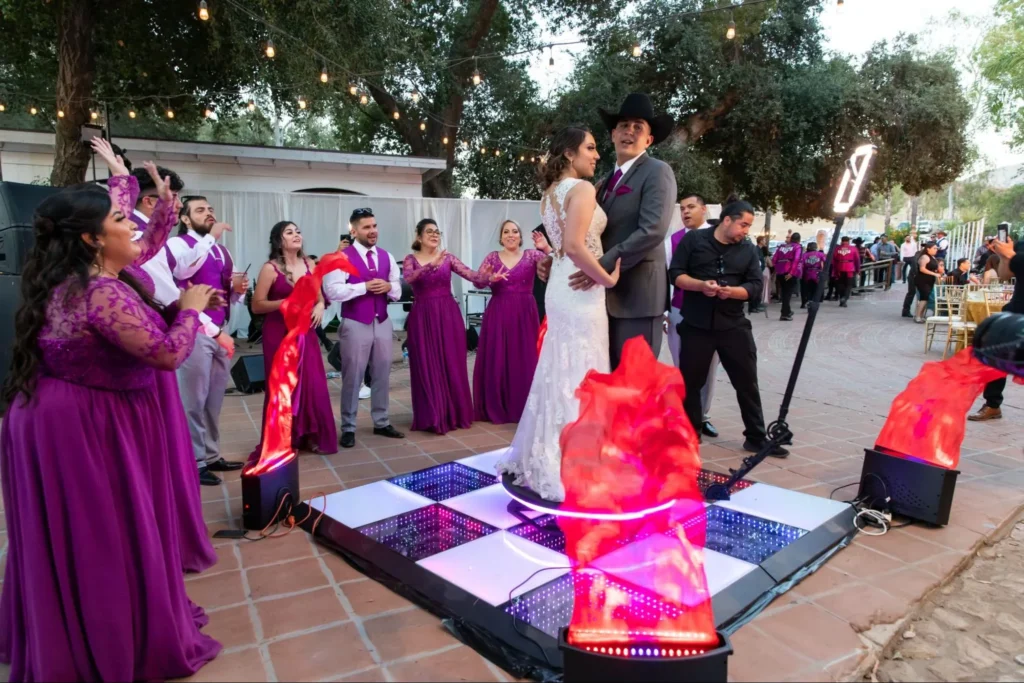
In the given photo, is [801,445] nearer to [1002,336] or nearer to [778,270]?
[1002,336]

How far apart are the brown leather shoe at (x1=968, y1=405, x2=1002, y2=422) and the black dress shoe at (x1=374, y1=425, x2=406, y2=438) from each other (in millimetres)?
5154

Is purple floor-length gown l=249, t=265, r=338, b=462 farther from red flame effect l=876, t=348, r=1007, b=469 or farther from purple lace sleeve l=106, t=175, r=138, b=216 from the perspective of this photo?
red flame effect l=876, t=348, r=1007, b=469

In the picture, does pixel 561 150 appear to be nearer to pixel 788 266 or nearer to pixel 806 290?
pixel 788 266

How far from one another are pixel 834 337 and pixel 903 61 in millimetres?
9568

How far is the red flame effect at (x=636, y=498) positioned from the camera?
1.83m

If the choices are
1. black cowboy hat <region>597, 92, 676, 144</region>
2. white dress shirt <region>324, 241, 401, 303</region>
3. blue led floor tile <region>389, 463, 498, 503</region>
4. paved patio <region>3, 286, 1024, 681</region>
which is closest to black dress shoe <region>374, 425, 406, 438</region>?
paved patio <region>3, 286, 1024, 681</region>

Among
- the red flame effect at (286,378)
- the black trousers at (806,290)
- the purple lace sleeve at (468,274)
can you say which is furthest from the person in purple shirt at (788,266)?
the red flame effect at (286,378)

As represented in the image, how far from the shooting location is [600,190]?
3568 mm

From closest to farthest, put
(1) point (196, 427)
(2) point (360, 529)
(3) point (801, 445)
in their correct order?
(2) point (360, 529) → (1) point (196, 427) → (3) point (801, 445)

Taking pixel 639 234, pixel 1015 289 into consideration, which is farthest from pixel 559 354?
pixel 1015 289

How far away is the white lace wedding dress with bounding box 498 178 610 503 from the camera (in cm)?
342

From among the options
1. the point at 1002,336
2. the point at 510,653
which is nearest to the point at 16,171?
the point at 510,653

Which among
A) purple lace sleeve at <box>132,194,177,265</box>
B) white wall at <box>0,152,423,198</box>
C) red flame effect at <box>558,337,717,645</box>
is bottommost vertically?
red flame effect at <box>558,337,717,645</box>

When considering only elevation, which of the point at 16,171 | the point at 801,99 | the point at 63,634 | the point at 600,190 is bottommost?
the point at 63,634
